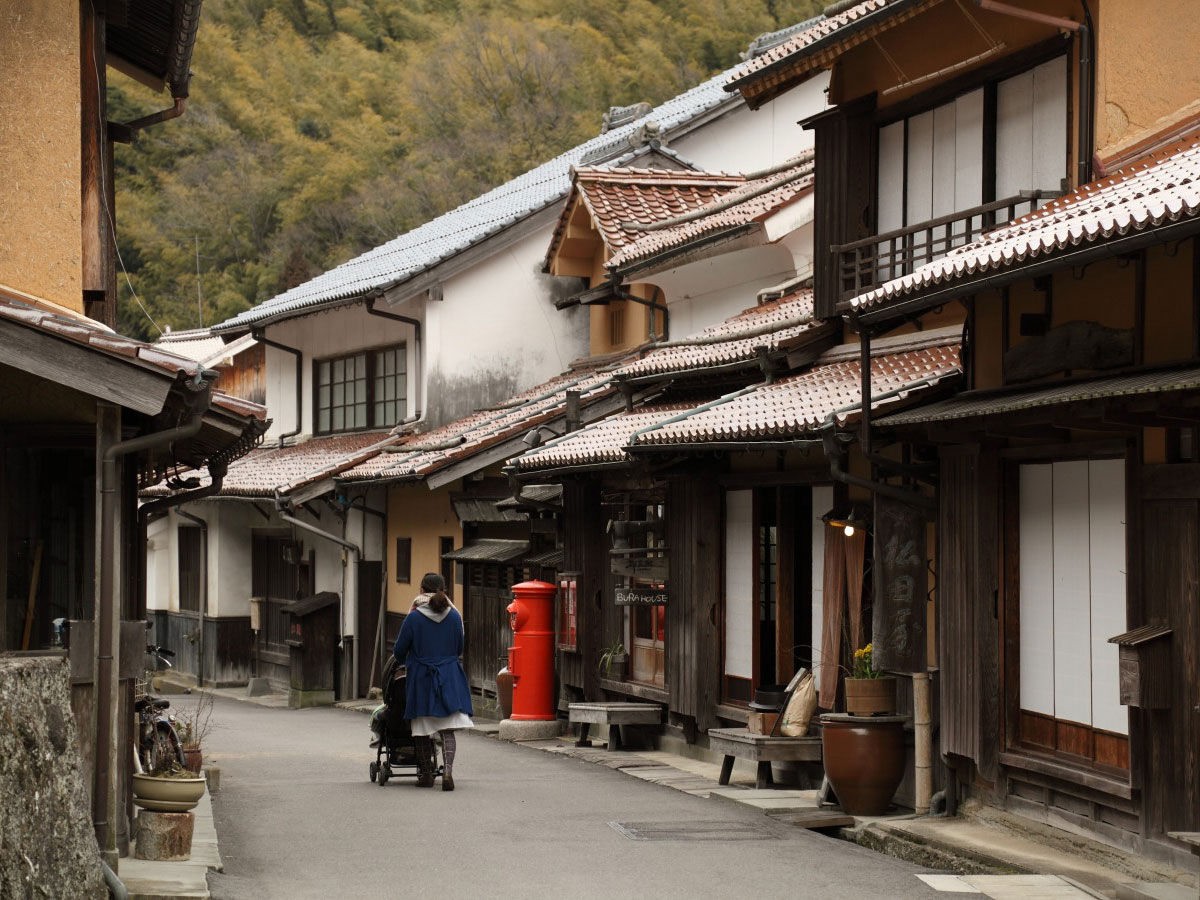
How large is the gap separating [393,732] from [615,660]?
454 cm

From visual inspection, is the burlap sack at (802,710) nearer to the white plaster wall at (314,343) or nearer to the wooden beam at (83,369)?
the wooden beam at (83,369)

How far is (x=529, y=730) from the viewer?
19234 millimetres

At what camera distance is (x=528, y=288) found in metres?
25.7

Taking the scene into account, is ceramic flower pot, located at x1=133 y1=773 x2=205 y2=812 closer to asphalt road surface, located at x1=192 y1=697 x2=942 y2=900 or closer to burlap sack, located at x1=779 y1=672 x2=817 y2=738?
asphalt road surface, located at x1=192 y1=697 x2=942 y2=900

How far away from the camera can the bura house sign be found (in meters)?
16.8

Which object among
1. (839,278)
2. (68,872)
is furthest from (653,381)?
(68,872)

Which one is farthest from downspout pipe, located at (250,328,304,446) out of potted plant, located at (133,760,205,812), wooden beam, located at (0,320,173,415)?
wooden beam, located at (0,320,173,415)

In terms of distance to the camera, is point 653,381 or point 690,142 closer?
point 653,381

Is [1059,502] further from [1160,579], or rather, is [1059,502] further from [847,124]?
[847,124]

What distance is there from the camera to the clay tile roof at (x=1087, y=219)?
874 cm

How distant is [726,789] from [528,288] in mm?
12955

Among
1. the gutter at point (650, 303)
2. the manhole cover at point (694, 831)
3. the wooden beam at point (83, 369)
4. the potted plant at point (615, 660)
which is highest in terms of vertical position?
the gutter at point (650, 303)

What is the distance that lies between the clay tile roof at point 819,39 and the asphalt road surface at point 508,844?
6.67 meters

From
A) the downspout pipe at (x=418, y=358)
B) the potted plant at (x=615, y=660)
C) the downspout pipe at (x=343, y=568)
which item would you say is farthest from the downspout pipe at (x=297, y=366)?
the potted plant at (x=615, y=660)
